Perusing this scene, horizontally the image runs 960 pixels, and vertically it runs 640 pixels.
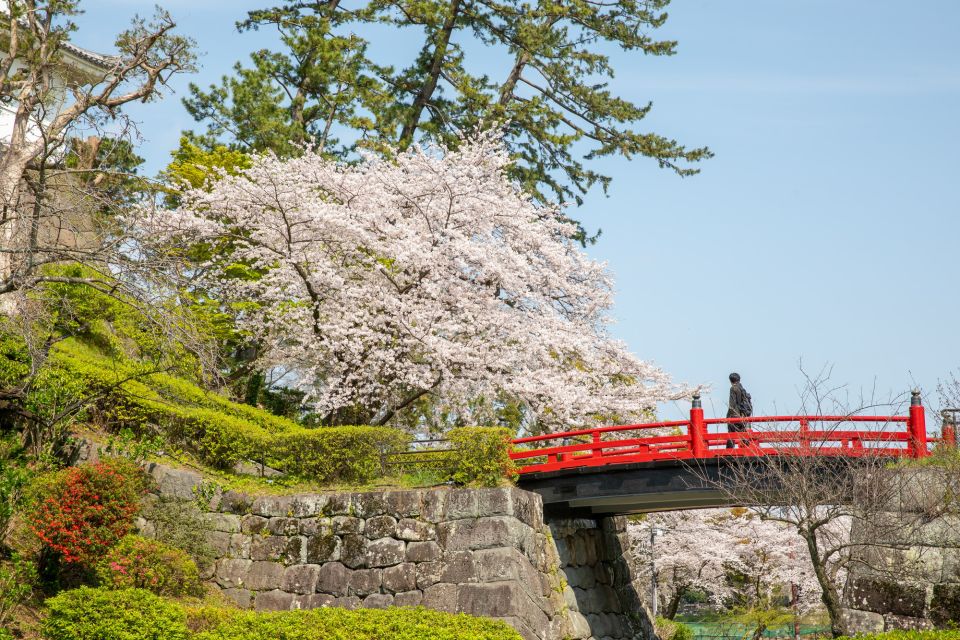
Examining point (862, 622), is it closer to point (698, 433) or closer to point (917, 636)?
point (917, 636)

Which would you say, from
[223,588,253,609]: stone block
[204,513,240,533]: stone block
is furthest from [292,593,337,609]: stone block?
[204,513,240,533]: stone block

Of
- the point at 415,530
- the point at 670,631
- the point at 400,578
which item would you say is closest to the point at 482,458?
the point at 415,530

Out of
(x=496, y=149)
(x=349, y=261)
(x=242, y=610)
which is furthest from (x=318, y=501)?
(x=496, y=149)

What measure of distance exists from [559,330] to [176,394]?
9457 mm

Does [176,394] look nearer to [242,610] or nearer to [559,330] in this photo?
[242,610]

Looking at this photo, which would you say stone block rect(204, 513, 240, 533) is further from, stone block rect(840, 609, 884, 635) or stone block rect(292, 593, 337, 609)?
stone block rect(840, 609, 884, 635)

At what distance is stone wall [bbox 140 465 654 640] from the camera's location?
17328 mm

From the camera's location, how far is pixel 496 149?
87.9ft

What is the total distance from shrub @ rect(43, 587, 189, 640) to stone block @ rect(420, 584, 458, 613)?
4.35m

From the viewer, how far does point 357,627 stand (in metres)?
15.3

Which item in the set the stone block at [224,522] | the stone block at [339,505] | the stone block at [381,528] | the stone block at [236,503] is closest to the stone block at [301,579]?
the stone block at [339,505]

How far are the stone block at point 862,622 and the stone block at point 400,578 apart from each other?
779cm

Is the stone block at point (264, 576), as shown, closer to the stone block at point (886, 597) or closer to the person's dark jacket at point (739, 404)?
the person's dark jacket at point (739, 404)

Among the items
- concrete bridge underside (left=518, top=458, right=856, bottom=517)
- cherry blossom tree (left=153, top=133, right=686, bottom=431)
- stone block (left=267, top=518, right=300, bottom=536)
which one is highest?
cherry blossom tree (left=153, top=133, right=686, bottom=431)
